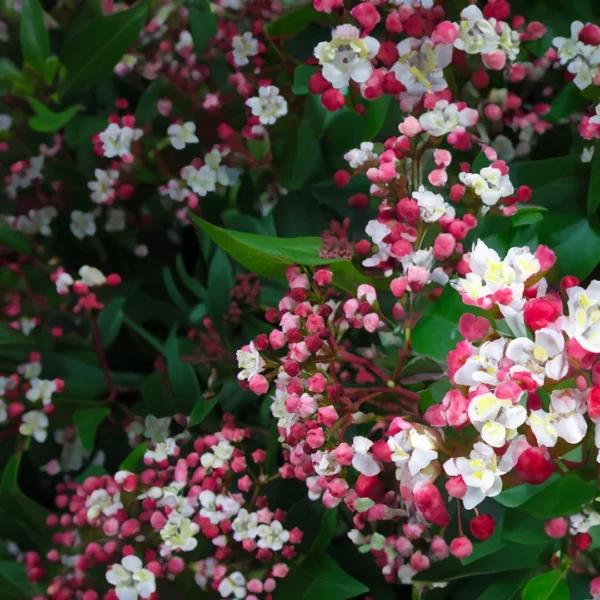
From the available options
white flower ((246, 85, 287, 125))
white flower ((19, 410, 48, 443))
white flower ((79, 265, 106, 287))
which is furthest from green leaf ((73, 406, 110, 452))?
white flower ((246, 85, 287, 125))

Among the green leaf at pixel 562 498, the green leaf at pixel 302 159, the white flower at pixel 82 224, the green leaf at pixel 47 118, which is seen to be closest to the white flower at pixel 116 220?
the white flower at pixel 82 224

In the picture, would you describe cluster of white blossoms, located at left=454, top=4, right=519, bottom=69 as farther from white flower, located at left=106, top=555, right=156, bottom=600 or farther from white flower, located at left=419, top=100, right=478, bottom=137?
white flower, located at left=106, top=555, right=156, bottom=600

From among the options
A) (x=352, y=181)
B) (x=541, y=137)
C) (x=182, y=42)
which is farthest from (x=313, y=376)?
(x=182, y=42)

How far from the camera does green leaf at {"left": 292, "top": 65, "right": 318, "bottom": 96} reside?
67cm

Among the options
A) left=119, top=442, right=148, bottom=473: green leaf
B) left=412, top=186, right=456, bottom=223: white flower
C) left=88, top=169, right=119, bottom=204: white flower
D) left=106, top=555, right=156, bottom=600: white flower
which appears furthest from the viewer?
left=88, top=169, right=119, bottom=204: white flower

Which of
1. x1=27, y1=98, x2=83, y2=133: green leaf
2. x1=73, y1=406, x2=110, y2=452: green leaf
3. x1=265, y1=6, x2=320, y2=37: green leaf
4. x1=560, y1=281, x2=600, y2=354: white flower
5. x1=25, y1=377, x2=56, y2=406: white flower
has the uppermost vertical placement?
x1=265, y1=6, x2=320, y2=37: green leaf

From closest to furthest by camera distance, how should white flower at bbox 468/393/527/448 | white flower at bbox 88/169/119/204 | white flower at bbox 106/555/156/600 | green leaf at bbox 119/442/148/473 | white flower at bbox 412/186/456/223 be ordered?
white flower at bbox 468/393/527/448
white flower at bbox 412/186/456/223
white flower at bbox 106/555/156/600
green leaf at bbox 119/442/148/473
white flower at bbox 88/169/119/204

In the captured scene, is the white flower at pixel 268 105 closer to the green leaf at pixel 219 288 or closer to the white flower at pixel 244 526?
the green leaf at pixel 219 288

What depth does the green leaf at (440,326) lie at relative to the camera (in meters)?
0.49

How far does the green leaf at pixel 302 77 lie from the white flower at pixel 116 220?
286mm

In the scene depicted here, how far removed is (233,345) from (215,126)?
267 mm

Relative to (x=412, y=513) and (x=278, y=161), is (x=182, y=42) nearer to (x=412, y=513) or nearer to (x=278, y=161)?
(x=278, y=161)

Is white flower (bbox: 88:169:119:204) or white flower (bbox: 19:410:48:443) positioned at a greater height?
white flower (bbox: 88:169:119:204)

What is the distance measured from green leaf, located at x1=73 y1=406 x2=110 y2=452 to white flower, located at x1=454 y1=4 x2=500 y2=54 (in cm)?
52
